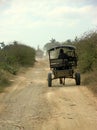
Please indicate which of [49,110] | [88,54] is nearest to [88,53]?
[88,54]

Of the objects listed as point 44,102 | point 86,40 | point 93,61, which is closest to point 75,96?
point 44,102

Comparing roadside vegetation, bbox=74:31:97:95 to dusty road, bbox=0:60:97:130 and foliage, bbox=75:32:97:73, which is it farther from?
dusty road, bbox=0:60:97:130

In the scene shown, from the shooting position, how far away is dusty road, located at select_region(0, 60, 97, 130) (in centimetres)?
1200

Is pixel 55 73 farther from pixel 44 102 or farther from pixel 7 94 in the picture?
pixel 44 102

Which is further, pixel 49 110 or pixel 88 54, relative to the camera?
pixel 88 54

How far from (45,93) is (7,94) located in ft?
5.89

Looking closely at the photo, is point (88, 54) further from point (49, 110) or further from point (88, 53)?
point (49, 110)

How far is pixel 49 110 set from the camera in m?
14.7

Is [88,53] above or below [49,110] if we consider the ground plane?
above

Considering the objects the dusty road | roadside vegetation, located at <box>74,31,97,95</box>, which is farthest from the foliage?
the dusty road

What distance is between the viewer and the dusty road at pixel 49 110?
472 inches

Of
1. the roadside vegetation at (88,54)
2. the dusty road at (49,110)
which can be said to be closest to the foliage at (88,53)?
the roadside vegetation at (88,54)

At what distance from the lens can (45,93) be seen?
20.5 metres

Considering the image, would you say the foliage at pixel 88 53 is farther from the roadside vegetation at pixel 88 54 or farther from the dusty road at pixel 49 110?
the dusty road at pixel 49 110
